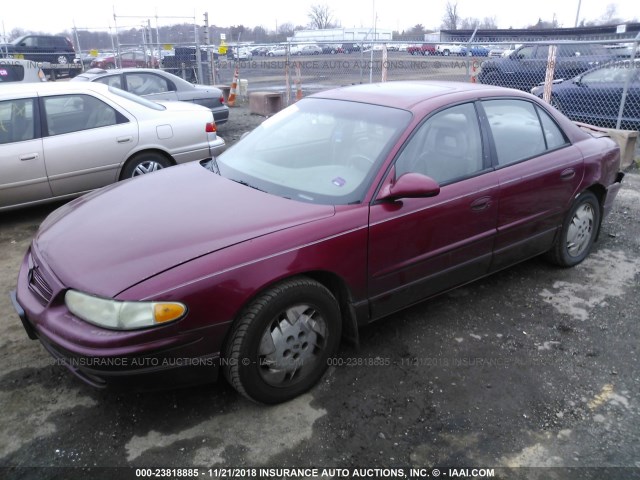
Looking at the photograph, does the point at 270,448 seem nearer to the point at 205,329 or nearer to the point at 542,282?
the point at 205,329

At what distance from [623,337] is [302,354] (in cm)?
222

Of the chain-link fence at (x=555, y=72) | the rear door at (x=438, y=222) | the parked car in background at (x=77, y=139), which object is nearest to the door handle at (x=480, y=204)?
the rear door at (x=438, y=222)

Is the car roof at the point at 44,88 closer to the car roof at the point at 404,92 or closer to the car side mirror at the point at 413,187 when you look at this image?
the car roof at the point at 404,92

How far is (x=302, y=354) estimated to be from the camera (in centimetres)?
277

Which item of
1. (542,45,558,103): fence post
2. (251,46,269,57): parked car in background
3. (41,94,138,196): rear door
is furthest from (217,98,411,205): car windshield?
(251,46,269,57): parked car in background

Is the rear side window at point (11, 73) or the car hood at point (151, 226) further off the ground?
the rear side window at point (11, 73)

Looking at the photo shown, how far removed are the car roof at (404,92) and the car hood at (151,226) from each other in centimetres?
104

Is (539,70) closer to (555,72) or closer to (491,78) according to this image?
(555,72)

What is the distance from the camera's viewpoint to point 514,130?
3.73 m

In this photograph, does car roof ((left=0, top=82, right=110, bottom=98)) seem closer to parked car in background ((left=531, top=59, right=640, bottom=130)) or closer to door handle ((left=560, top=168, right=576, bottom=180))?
door handle ((left=560, top=168, right=576, bottom=180))

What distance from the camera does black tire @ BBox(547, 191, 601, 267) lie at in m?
4.16

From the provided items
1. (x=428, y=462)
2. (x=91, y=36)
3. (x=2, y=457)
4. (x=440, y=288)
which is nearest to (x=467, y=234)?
(x=440, y=288)

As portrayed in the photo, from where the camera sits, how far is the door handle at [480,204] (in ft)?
10.9

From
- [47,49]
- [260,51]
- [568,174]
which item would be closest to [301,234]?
[568,174]
